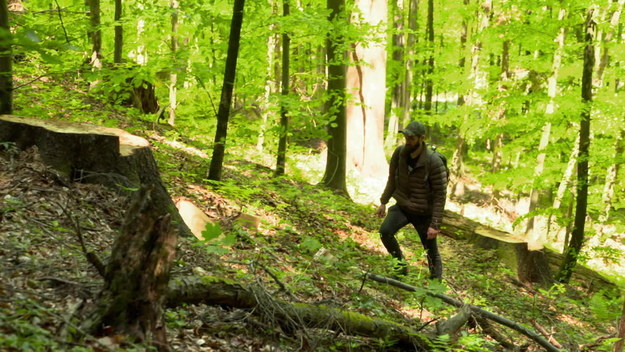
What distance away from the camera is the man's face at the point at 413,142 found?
5.77 m

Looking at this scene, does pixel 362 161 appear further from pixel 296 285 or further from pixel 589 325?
pixel 296 285

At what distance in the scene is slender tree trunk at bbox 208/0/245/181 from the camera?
690 centimetres

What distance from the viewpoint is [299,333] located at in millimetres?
3447

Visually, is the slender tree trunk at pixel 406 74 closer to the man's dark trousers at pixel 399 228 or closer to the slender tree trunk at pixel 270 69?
the slender tree trunk at pixel 270 69

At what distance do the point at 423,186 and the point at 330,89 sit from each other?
5.37m

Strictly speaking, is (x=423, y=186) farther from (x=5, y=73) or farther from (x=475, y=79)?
(x=475, y=79)

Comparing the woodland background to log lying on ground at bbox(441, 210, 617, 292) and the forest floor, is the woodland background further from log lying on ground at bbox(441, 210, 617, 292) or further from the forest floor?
the forest floor

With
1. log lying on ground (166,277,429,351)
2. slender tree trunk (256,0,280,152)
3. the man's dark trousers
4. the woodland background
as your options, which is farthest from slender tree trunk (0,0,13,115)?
the man's dark trousers

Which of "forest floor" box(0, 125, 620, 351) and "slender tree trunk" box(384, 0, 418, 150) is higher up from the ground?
"slender tree trunk" box(384, 0, 418, 150)

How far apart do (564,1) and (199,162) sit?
26.5 ft

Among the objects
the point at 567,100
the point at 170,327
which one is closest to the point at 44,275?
the point at 170,327

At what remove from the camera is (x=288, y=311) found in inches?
137

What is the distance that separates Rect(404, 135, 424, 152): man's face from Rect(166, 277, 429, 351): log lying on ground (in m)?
2.59

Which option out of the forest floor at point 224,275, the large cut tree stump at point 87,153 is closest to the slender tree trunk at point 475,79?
the forest floor at point 224,275
